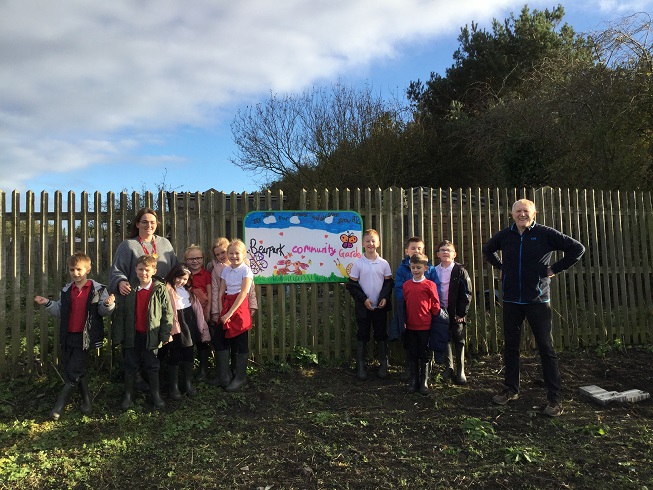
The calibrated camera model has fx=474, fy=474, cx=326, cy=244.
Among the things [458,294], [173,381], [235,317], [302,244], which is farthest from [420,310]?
[173,381]

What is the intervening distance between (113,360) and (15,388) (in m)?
1.00

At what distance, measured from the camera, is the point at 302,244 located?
5.88m

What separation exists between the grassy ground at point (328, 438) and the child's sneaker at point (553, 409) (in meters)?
0.08

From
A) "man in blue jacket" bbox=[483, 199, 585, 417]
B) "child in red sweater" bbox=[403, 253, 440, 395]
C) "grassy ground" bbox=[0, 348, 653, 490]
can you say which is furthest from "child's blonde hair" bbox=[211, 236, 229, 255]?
"man in blue jacket" bbox=[483, 199, 585, 417]

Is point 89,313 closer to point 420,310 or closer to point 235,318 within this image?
point 235,318

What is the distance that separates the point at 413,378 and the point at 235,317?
2029mm

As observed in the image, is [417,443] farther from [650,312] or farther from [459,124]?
[459,124]

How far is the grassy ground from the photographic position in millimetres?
3334

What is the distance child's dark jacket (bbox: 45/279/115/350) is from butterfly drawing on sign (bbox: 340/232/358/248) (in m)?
2.72

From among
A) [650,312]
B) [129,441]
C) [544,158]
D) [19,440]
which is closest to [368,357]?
[129,441]

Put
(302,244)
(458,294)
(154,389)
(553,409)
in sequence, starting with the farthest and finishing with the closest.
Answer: (302,244)
(458,294)
(154,389)
(553,409)

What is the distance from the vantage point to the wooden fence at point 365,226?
5297 millimetres

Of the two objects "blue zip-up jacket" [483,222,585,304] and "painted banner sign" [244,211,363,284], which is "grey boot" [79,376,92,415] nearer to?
"painted banner sign" [244,211,363,284]

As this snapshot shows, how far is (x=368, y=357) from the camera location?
5945 millimetres
